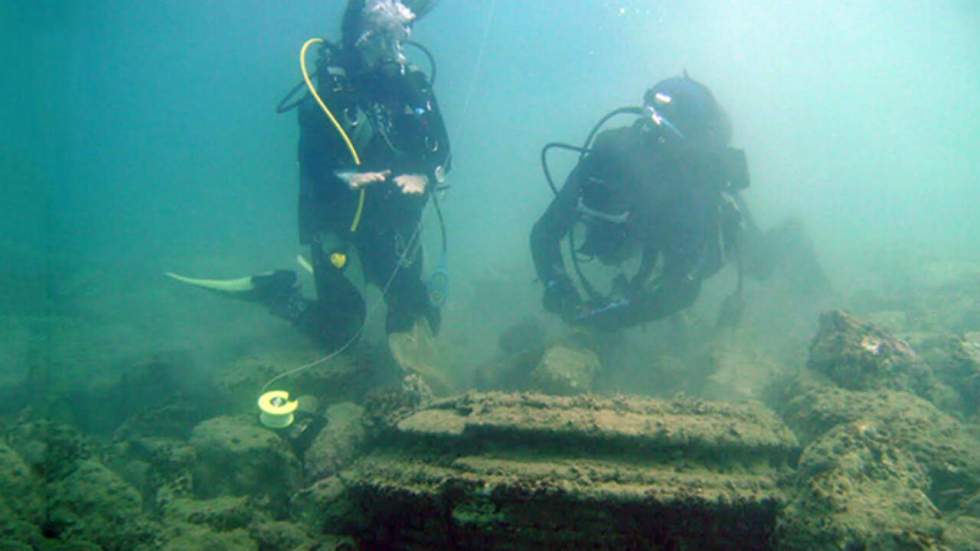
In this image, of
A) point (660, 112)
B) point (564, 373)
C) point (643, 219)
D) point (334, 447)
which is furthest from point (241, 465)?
point (660, 112)

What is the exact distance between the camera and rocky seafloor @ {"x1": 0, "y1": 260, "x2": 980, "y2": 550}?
2.08 m

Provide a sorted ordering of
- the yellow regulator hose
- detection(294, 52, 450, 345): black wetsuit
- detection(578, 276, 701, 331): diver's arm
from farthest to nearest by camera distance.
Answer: detection(294, 52, 450, 345): black wetsuit < detection(578, 276, 701, 331): diver's arm < the yellow regulator hose

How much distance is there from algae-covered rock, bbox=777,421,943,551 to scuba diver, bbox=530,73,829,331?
3.09 metres

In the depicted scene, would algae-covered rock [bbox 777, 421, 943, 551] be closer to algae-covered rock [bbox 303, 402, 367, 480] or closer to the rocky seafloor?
the rocky seafloor

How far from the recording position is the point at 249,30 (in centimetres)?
8844

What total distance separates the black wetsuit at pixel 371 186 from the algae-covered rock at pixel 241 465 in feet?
8.17

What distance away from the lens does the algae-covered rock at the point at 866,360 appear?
409cm

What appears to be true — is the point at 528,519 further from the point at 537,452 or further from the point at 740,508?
the point at 740,508

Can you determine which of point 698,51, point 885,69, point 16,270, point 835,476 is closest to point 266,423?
point 835,476

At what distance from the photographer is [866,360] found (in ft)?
13.7

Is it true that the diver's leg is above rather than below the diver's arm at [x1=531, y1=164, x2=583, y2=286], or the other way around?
below

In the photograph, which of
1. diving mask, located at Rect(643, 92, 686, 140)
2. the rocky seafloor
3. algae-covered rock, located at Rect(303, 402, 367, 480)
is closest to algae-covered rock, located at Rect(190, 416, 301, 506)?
the rocky seafloor

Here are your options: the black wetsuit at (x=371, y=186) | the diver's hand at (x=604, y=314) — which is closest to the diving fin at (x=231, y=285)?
the black wetsuit at (x=371, y=186)

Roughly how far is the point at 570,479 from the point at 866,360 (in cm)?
361
